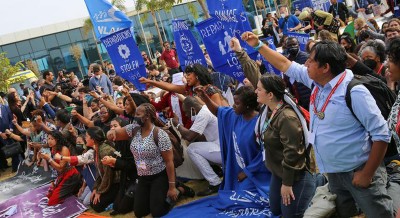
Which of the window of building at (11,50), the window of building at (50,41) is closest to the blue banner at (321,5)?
the window of building at (11,50)

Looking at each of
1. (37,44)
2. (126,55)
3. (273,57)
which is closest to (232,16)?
(126,55)

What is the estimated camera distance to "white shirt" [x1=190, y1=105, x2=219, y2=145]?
5.67 metres

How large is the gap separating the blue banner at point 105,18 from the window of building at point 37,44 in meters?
36.0

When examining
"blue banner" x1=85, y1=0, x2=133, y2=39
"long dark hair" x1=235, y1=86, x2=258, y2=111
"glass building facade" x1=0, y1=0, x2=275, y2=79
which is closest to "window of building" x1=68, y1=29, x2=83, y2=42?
"glass building facade" x1=0, y1=0, x2=275, y2=79

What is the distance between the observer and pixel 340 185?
3344mm

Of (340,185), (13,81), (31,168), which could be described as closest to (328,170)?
(340,185)

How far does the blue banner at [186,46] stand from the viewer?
24.6ft

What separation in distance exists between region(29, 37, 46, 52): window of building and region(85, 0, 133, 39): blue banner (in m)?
36.0

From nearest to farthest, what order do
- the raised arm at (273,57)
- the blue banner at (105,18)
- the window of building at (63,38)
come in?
the raised arm at (273,57)
the blue banner at (105,18)
the window of building at (63,38)

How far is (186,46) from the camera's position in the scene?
7.57m

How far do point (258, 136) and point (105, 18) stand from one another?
4866 millimetres

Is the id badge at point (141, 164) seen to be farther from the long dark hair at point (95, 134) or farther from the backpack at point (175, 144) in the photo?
the long dark hair at point (95, 134)

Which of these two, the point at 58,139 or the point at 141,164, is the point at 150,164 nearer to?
the point at 141,164

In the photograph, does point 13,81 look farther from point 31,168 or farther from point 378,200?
point 378,200
